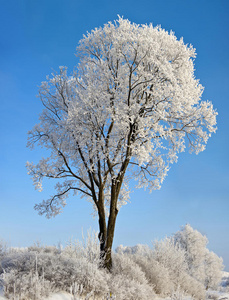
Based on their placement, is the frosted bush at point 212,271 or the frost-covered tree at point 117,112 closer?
the frost-covered tree at point 117,112

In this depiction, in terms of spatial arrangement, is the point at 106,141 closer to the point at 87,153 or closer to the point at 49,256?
the point at 87,153

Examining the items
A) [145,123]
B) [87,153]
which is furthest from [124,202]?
[145,123]

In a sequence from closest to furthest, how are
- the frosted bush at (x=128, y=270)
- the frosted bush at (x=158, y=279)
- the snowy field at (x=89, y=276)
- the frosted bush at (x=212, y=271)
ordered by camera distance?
1. the snowy field at (x=89, y=276)
2. the frosted bush at (x=128, y=270)
3. the frosted bush at (x=158, y=279)
4. the frosted bush at (x=212, y=271)

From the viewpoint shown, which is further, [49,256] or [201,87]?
[201,87]

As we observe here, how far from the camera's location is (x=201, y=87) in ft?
41.4

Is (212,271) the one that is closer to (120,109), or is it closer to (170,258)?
(170,258)

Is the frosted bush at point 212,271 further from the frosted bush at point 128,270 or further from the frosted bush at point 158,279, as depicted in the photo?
the frosted bush at point 128,270

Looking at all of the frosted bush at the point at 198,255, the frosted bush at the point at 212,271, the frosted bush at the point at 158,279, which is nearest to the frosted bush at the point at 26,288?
the frosted bush at the point at 158,279

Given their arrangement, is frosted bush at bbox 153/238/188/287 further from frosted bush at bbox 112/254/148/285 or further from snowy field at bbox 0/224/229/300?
frosted bush at bbox 112/254/148/285

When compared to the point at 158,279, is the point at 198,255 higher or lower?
higher

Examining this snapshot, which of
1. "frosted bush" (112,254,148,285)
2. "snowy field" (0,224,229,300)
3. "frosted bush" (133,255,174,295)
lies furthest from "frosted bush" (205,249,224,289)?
"frosted bush" (112,254,148,285)

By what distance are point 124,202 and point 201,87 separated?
629cm

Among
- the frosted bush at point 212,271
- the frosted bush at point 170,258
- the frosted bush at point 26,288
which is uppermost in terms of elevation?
the frosted bush at point 212,271

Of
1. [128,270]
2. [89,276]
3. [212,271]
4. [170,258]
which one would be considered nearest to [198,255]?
[212,271]
